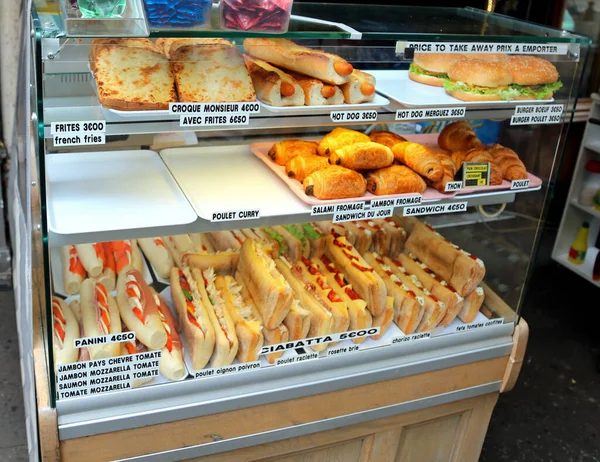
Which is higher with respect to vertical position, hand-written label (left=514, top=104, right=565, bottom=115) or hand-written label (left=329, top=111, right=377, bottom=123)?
hand-written label (left=514, top=104, right=565, bottom=115)

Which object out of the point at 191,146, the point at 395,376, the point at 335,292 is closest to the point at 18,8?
the point at 191,146

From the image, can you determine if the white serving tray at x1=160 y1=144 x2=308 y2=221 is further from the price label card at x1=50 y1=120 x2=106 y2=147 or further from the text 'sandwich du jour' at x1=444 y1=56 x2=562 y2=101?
the text 'sandwich du jour' at x1=444 y1=56 x2=562 y2=101

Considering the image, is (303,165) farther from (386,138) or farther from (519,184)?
(519,184)

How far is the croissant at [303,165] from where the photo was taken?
6.55 feet

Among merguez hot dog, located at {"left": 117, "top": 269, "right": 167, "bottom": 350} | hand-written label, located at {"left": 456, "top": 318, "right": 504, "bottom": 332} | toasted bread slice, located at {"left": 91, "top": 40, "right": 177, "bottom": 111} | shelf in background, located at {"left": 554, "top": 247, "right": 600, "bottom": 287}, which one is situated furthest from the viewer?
shelf in background, located at {"left": 554, "top": 247, "right": 600, "bottom": 287}

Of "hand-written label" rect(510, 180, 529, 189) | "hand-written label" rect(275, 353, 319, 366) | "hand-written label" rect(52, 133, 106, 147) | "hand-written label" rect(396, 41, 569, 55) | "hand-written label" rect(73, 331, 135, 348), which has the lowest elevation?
"hand-written label" rect(275, 353, 319, 366)

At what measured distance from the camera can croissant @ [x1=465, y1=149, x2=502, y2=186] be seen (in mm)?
2168

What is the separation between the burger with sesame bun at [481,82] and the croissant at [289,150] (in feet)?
1.64

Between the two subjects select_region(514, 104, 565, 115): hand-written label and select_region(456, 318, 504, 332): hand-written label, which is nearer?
select_region(514, 104, 565, 115): hand-written label

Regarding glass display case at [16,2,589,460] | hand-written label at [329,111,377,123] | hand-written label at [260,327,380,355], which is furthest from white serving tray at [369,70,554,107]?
hand-written label at [260,327,380,355]

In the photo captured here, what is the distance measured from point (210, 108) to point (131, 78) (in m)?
0.22

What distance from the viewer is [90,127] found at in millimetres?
1569

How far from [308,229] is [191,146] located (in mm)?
550

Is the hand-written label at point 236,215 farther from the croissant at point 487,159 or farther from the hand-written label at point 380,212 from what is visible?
the croissant at point 487,159
